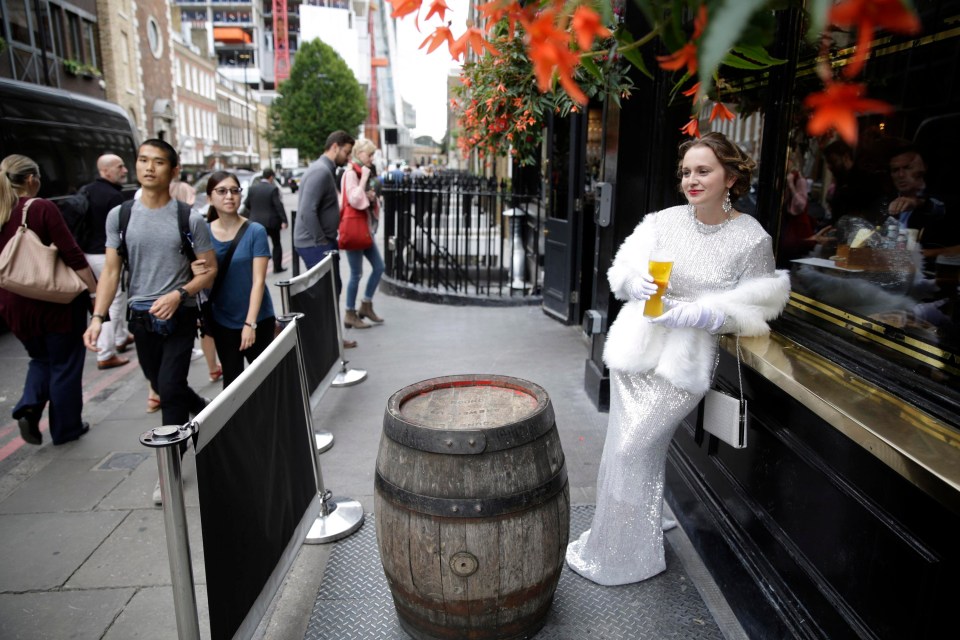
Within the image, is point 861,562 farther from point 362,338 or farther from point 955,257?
point 362,338

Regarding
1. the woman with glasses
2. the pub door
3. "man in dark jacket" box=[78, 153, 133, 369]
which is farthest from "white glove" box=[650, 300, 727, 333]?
"man in dark jacket" box=[78, 153, 133, 369]

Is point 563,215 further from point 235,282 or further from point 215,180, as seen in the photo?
point 235,282

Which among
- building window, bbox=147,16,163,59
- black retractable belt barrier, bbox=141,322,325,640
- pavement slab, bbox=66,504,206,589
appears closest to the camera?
black retractable belt barrier, bbox=141,322,325,640

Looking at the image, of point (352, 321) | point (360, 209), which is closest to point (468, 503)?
point (360, 209)

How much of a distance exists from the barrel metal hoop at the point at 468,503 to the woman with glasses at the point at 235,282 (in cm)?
217

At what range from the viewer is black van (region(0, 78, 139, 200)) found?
322 inches

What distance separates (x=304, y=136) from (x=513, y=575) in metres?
59.3

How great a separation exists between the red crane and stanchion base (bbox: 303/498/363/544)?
101579mm

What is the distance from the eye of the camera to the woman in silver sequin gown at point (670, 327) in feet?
7.88

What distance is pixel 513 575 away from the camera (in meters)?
2.21

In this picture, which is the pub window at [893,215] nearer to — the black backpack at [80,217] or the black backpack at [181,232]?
the black backpack at [181,232]

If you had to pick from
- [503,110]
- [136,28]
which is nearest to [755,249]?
[503,110]

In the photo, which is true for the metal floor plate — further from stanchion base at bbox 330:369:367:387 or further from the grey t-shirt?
stanchion base at bbox 330:369:367:387

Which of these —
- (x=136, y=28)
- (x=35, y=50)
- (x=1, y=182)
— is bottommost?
(x=1, y=182)
